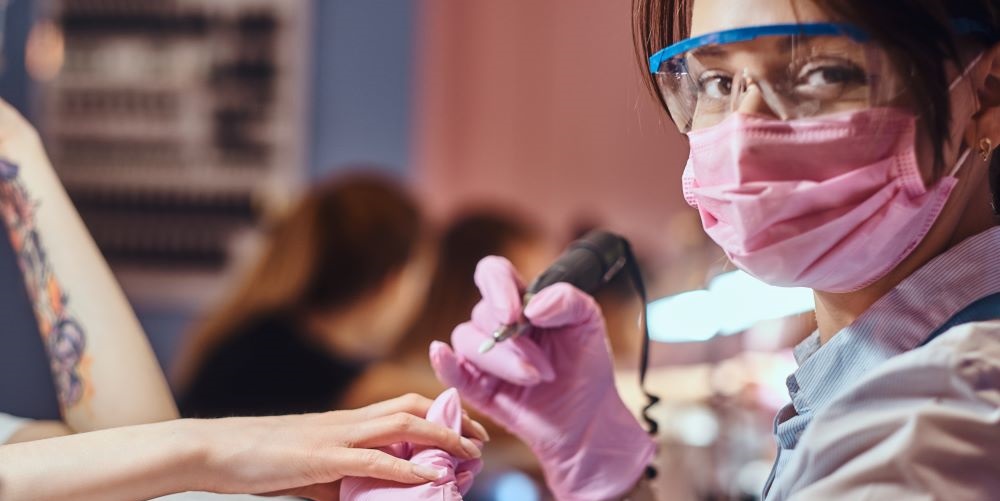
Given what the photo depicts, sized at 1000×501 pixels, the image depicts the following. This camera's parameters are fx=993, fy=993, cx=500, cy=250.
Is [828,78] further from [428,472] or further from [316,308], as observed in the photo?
[316,308]

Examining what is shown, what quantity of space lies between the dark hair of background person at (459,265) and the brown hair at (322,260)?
12cm

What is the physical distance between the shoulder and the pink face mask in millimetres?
105

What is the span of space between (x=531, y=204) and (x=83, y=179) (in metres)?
1.74

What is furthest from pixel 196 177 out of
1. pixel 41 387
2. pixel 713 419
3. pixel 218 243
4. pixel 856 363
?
pixel 856 363

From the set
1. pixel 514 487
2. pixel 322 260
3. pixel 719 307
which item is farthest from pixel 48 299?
pixel 322 260

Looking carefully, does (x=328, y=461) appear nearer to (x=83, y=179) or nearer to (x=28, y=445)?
(x=28, y=445)

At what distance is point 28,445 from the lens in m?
0.86

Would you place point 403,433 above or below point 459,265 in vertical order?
above

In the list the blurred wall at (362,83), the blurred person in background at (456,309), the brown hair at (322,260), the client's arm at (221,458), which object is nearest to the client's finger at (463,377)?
the client's arm at (221,458)

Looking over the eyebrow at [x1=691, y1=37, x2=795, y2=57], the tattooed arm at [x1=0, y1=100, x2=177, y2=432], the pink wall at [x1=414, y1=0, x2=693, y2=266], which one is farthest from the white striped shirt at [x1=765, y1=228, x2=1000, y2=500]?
the pink wall at [x1=414, y1=0, x2=693, y2=266]

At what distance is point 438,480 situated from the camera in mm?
872

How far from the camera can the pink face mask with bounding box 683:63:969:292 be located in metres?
0.79

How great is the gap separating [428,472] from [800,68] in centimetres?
46

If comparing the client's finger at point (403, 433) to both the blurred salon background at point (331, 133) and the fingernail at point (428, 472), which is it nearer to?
the fingernail at point (428, 472)
